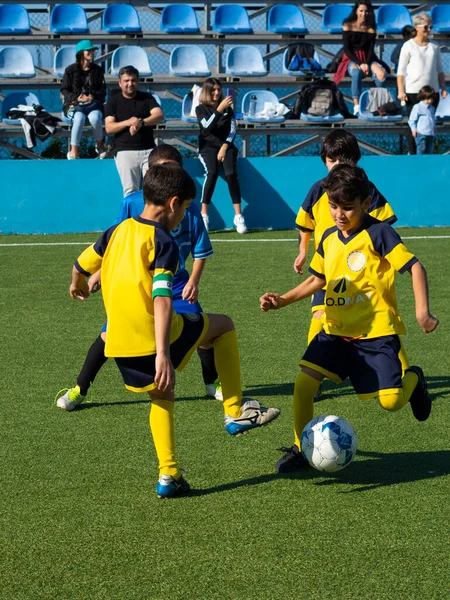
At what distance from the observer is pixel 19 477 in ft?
14.0

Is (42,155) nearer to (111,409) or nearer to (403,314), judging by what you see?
(403,314)

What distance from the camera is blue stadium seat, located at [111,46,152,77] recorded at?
1605cm

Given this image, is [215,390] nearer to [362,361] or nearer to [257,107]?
[362,361]

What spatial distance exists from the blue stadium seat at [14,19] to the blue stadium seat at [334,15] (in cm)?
550

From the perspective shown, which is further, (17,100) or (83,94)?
(17,100)

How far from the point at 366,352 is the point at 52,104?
13480 mm

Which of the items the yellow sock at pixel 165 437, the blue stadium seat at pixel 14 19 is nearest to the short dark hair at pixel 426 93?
the blue stadium seat at pixel 14 19

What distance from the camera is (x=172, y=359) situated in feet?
14.0

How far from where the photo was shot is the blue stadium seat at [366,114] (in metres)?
15.3

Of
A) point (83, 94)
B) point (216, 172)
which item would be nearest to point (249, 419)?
point (216, 172)

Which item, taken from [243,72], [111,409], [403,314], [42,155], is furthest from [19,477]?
[243,72]

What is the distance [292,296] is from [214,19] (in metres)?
13.9

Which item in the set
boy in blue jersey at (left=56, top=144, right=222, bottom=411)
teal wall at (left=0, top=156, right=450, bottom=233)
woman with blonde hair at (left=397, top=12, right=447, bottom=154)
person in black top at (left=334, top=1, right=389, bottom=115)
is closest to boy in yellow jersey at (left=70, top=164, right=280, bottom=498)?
boy in blue jersey at (left=56, top=144, right=222, bottom=411)

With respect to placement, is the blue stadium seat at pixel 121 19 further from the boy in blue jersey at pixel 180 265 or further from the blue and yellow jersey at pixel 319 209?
the boy in blue jersey at pixel 180 265
